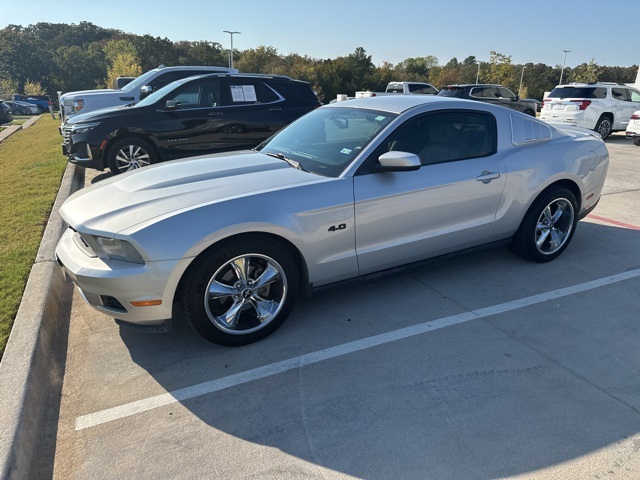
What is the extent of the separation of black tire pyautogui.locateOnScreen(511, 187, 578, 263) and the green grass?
4382mm

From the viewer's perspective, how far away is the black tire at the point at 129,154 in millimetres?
7727

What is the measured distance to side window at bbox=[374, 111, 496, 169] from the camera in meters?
3.75

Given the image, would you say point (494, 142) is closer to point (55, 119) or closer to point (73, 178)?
point (73, 178)

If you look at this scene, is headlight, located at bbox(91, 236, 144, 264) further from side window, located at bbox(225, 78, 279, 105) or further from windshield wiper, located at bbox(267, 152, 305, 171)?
side window, located at bbox(225, 78, 279, 105)

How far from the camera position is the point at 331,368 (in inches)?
120

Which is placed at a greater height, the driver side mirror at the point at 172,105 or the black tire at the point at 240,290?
the driver side mirror at the point at 172,105

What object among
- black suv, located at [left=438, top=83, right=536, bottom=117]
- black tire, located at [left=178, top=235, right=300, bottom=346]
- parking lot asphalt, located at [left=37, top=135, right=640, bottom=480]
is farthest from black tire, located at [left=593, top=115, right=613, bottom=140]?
black tire, located at [left=178, top=235, right=300, bottom=346]

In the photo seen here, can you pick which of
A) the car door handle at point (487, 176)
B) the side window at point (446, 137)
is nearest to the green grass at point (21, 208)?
the side window at point (446, 137)

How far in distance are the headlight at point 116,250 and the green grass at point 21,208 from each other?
948mm

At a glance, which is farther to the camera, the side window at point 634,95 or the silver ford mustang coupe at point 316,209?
the side window at point 634,95

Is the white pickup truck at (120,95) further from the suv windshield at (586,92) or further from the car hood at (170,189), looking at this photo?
the suv windshield at (586,92)

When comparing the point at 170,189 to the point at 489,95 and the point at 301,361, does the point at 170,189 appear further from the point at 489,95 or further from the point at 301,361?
the point at 489,95

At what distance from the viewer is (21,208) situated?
608 cm

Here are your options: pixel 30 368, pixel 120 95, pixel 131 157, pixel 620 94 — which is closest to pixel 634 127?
pixel 620 94
